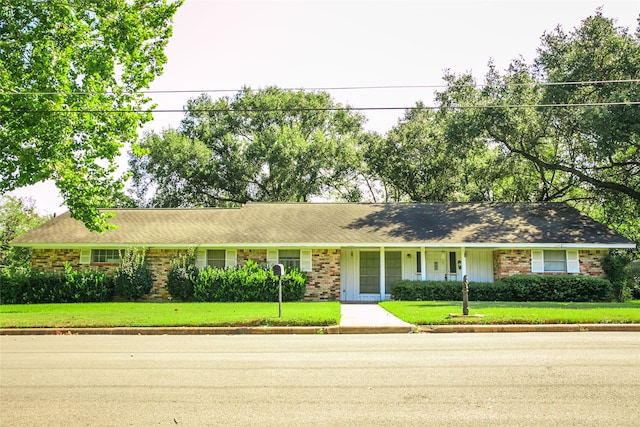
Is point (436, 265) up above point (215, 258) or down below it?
below

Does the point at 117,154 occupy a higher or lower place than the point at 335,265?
higher

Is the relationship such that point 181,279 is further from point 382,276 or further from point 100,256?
point 382,276

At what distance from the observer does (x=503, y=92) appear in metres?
28.0

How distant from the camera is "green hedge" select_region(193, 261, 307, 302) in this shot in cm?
2095

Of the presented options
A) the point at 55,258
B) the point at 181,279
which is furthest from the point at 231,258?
the point at 55,258

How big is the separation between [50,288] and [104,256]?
2818mm

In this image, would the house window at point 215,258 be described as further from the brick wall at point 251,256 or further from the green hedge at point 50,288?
the green hedge at point 50,288

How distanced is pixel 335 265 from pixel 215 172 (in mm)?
21577

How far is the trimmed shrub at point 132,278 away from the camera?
2184 cm

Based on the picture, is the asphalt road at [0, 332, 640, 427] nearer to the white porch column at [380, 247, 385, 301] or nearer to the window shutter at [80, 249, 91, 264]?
the white porch column at [380, 247, 385, 301]

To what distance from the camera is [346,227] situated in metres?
25.1

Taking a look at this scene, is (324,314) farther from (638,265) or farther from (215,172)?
(215,172)

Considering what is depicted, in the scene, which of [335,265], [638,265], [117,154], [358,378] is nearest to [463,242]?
[335,265]

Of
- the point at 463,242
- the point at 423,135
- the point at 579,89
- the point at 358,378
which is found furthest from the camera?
the point at 423,135
